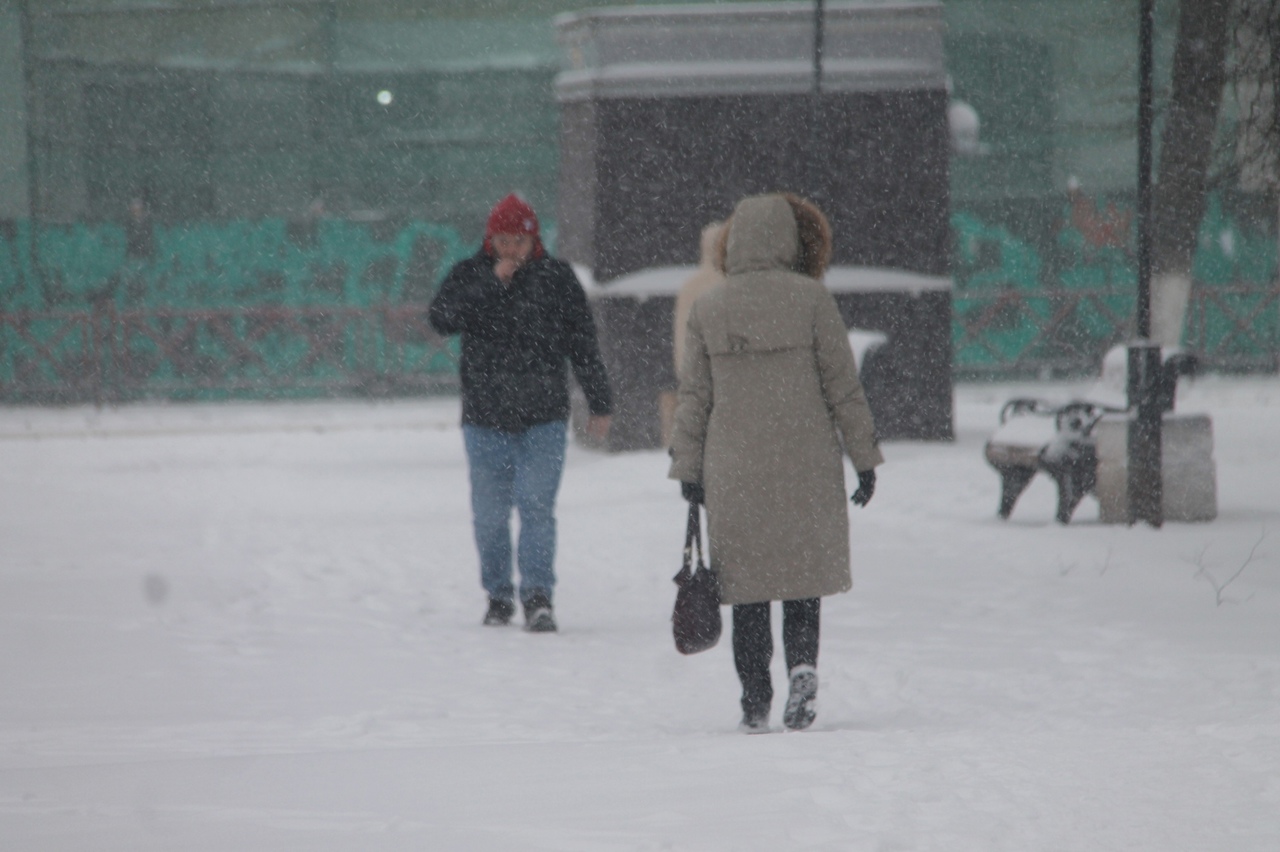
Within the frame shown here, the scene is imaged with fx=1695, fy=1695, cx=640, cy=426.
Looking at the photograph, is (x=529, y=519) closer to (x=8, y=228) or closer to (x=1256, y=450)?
(x=1256, y=450)

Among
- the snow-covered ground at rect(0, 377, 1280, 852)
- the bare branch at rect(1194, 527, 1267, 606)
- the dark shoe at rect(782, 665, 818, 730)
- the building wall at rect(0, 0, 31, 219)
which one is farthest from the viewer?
the building wall at rect(0, 0, 31, 219)

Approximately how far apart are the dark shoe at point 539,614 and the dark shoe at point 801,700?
203 cm

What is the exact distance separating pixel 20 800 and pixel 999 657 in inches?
140

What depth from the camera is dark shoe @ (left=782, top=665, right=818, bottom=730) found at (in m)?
4.98

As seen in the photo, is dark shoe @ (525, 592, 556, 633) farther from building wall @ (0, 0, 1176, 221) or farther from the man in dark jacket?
building wall @ (0, 0, 1176, 221)

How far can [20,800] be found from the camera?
3.99 metres

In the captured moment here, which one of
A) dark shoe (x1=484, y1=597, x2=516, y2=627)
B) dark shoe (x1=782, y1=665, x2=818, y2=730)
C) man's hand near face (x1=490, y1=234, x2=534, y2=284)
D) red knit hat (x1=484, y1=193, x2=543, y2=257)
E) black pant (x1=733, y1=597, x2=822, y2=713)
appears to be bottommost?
dark shoe (x1=484, y1=597, x2=516, y2=627)

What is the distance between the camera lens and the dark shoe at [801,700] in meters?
4.98

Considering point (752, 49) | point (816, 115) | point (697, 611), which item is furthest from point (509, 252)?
point (752, 49)

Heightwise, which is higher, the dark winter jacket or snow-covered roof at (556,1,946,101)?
snow-covered roof at (556,1,946,101)

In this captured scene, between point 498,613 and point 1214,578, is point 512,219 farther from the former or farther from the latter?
point 1214,578

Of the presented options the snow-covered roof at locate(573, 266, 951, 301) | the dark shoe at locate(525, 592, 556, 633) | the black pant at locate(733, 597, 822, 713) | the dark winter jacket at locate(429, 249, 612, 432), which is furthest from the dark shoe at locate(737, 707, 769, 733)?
the snow-covered roof at locate(573, 266, 951, 301)

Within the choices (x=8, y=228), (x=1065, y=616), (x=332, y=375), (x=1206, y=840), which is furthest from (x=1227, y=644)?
(x=8, y=228)

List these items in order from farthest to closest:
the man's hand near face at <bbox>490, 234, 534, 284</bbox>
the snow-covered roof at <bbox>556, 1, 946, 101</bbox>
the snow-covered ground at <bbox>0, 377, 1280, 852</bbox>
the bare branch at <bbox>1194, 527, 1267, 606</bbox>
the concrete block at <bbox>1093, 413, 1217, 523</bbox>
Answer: the snow-covered roof at <bbox>556, 1, 946, 101</bbox>
the concrete block at <bbox>1093, 413, 1217, 523</bbox>
the bare branch at <bbox>1194, 527, 1267, 606</bbox>
the man's hand near face at <bbox>490, 234, 534, 284</bbox>
the snow-covered ground at <bbox>0, 377, 1280, 852</bbox>
